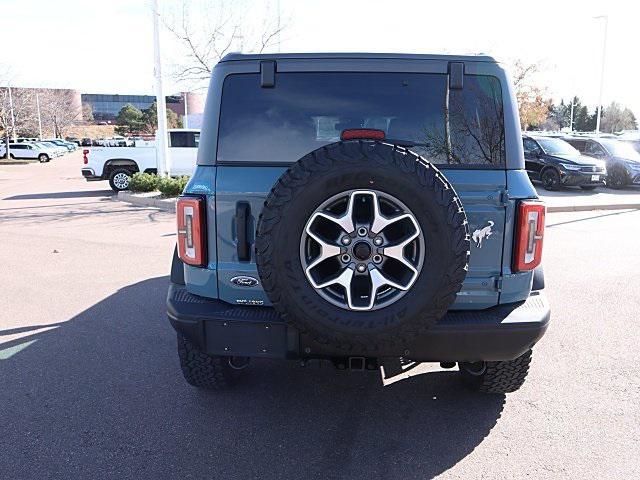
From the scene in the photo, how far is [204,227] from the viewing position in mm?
3076

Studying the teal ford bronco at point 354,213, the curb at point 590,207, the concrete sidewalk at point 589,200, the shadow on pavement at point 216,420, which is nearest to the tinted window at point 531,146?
the concrete sidewalk at point 589,200

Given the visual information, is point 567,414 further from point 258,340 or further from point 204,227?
point 204,227

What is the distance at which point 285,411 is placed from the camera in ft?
11.6

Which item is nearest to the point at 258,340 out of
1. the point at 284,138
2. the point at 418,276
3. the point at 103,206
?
the point at 418,276

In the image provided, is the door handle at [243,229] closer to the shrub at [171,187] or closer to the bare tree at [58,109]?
the shrub at [171,187]

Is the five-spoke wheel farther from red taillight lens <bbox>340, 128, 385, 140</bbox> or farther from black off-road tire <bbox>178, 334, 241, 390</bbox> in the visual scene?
black off-road tire <bbox>178, 334, 241, 390</bbox>

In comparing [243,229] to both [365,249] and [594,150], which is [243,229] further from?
[594,150]

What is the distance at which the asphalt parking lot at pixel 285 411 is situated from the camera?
2.94 m

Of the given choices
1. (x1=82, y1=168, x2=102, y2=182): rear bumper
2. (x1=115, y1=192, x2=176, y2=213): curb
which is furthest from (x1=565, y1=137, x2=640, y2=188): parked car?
(x1=82, y1=168, x2=102, y2=182): rear bumper

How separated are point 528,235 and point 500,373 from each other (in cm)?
103

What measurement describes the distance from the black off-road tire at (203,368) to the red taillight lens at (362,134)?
5.53 feet

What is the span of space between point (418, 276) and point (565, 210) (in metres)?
12.4

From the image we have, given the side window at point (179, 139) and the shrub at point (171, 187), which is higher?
the side window at point (179, 139)

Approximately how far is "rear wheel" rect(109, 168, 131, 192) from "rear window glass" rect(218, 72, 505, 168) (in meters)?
15.2
